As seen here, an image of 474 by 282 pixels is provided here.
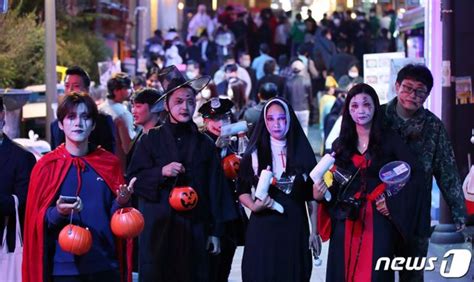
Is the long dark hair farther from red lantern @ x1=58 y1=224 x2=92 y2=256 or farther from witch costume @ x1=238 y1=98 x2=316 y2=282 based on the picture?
red lantern @ x1=58 y1=224 x2=92 y2=256

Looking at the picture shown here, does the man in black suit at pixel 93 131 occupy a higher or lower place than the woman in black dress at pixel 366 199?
higher

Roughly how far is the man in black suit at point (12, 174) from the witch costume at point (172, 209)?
3.13 feet

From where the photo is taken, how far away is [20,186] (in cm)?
768

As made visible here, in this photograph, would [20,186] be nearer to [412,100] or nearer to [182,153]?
[182,153]

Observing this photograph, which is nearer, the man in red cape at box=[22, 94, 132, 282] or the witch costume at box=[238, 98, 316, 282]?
the man in red cape at box=[22, 94, 132, 282]

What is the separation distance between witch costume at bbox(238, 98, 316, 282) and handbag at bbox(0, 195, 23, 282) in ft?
5.29

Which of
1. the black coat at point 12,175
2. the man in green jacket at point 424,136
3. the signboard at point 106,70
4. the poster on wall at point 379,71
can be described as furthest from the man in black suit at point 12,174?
the signboard at point 106,70

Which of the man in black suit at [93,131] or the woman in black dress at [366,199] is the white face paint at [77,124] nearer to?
the woman in black dress at [366,199]

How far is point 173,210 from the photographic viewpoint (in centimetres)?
Result: 826

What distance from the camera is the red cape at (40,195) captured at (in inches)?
284

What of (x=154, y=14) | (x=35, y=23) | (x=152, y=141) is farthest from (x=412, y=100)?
(x=154, y=14)

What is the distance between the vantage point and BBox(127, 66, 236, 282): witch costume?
326 inches

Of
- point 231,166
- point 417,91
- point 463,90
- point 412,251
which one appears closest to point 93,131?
point 231,166

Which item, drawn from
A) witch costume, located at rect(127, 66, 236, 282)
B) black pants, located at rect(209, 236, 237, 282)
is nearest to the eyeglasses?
witch costume, located at rect(127, 66, 236, 282)
